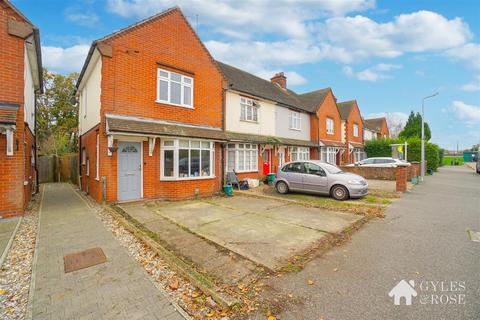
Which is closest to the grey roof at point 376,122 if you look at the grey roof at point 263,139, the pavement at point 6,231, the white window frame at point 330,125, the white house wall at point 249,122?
the white window frame at point 330,125

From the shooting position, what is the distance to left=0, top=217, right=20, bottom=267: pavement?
189 inches

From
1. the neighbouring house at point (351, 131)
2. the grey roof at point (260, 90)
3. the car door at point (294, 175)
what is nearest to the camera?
the car door at point (294, 175)

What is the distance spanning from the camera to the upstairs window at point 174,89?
10273 millimetres

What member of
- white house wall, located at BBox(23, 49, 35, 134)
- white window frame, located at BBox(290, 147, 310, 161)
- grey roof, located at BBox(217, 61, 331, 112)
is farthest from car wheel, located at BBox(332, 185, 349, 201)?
white house wall, located at BBox(23, 49, 35, 134)

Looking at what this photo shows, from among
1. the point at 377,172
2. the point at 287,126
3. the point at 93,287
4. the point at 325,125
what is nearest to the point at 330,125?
the point at 325,125

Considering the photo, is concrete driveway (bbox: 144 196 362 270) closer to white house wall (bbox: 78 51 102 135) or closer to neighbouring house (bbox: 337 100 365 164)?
white house wall (bbox: 78 51 102 135)

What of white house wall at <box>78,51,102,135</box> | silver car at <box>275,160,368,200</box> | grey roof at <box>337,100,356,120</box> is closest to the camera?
white house wall at <box>78,51,102,135</box>

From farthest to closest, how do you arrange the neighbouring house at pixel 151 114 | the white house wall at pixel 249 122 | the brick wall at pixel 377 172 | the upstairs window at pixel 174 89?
the brick wall at pixel 377 172 < the white house wall at pixel 249 122 < the upstairs window at pixel 174 89 < the neighbouring house at pixel 151 114

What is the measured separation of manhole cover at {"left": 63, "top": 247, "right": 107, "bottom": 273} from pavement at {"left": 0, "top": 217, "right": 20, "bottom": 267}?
45.1 inches

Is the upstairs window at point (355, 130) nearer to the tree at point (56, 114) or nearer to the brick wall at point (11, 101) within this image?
the brick wall at point (11, 101)

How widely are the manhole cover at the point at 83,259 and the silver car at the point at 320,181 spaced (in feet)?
28.4

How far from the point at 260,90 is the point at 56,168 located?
1726cm

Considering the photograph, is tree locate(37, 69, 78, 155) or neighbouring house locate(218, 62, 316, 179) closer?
neighbouring house locate(218, 62, 316, 179)

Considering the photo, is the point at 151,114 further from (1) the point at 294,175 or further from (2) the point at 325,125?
(2) the point at 325,125
